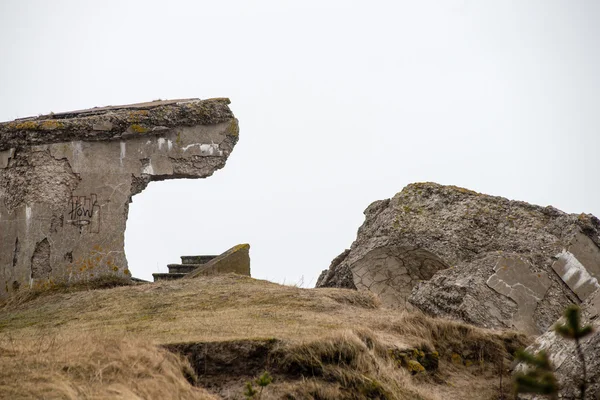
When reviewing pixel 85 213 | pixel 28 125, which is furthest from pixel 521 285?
pixel 28 125

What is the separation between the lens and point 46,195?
1062 centimetres

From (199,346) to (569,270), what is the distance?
4893 mm

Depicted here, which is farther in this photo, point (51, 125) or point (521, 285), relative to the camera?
point (51, 125)

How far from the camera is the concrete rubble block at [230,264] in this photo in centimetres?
1071

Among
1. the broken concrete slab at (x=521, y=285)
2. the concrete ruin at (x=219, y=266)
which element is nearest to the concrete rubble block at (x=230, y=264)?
the concrete ruin at (x=219, y=266)

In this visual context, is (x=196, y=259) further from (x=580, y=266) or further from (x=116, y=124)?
(x=580, y=266)

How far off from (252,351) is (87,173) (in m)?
5.87

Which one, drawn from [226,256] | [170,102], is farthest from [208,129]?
[226,256]

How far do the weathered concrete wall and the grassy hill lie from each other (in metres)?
2.11

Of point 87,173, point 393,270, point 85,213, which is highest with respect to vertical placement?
point 87,173

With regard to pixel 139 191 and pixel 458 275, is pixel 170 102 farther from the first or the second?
pixel 458 275

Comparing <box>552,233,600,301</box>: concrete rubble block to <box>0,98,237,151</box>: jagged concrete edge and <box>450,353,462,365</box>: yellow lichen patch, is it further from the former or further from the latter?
<box>0,98,237,151</box>: jagged concrete edge

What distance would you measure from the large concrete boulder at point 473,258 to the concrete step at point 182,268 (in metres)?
2.22

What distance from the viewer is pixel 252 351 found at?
5723mm
